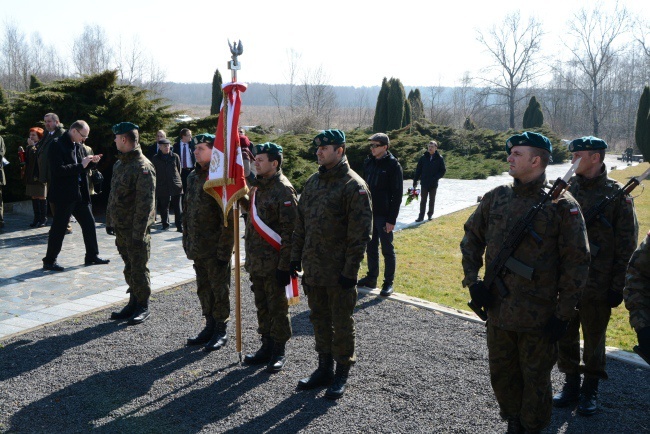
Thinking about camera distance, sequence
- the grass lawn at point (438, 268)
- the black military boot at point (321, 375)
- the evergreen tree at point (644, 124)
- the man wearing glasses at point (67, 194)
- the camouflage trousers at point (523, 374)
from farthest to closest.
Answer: the evergreen tree at point (644, 124), the man wearing glasses at point (67, 194), the grass lawn at point (438, 268), the black military boot at point (321, 375), the camouflage trousers at point (523, 374)

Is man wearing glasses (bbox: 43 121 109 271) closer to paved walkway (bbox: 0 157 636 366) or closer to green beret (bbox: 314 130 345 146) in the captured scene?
paved walkway (bbox: 0 157 636 366)

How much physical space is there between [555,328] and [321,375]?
2.19 metres

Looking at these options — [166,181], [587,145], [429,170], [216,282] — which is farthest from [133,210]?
[429,170]

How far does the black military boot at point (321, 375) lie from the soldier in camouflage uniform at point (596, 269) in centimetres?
190

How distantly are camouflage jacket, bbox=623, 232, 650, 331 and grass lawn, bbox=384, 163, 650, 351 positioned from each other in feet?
8.10

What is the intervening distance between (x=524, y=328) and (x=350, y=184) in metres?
1.85

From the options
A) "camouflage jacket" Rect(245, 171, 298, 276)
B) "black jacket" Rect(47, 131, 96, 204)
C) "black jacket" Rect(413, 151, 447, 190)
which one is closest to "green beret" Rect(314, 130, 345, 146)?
"camouflage jacket" Rect(245, 171, 298, 276)

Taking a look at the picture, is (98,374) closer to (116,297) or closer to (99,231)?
(116,297)

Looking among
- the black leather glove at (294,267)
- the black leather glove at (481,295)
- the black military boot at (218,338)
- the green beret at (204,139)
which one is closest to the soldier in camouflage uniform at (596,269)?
the black leather glove at (481,295)

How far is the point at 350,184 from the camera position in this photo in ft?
16.4

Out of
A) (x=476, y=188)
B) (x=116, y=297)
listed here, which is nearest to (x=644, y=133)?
(x=476, y=188)

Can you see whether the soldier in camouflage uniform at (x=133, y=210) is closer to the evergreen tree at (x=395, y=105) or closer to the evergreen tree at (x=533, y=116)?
the evergreen tree at (x=395, y=105)

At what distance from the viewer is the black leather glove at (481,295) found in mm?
4023

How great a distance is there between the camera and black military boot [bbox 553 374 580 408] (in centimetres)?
487
